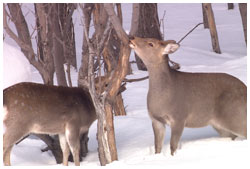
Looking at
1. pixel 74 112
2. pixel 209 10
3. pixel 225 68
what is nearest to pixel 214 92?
pixel 74 112

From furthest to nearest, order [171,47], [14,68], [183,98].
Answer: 1. [14,68]
2. [183,98]
3. [171,47]

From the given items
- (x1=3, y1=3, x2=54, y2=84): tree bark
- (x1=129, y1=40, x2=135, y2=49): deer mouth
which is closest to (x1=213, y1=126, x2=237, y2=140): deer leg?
(x1=129, y1=40, x2=135, y2=49): deer mouth

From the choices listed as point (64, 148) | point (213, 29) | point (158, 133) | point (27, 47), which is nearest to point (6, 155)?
point (64, 148)

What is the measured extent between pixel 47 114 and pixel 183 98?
66.9 inches

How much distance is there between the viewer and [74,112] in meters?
7.02

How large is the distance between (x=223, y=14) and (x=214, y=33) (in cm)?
1276

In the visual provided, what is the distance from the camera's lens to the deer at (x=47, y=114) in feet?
21.1

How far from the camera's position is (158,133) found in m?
6.95

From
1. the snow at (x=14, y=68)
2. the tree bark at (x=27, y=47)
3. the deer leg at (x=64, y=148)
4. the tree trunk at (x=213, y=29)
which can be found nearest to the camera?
the tree bark at (x=27, y=47)

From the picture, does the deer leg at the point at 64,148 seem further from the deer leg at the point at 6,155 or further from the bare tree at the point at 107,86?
the deer leg at the point at 6,155

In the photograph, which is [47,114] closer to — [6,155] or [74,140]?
[74,140]

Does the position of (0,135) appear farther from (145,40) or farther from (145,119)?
(145,119)

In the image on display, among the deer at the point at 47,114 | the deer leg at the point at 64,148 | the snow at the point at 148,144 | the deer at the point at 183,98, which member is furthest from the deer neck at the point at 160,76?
the deer leg at the point at 64,148

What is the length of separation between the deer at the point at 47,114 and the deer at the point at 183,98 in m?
0.95
